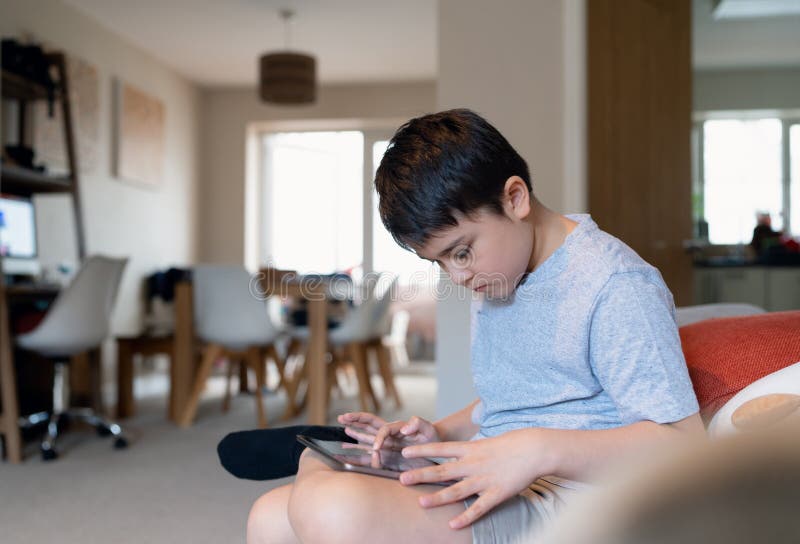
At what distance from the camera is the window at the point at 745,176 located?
3420 mm

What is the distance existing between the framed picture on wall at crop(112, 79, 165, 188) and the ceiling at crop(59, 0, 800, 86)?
1.35ft

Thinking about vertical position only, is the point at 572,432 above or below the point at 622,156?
below

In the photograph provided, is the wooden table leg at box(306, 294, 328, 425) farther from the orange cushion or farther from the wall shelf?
the orange cushion

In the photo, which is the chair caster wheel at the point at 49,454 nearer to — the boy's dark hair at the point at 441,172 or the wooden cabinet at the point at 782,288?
the boy's dark hair at the point at 441,172

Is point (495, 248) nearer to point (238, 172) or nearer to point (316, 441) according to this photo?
point (316, 441)

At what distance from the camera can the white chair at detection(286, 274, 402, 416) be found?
13.4 feet

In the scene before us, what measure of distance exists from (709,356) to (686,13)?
96.2 inches

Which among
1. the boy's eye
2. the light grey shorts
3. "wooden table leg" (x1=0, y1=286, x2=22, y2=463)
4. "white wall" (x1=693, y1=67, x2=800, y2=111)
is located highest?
"white wall" (x1=693, y1=67, x2=800, y2=111)

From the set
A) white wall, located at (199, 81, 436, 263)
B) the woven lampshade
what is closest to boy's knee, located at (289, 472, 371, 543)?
the woven lampshade

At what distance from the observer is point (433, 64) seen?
615cm

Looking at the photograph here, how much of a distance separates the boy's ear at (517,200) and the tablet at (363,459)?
0.32 m

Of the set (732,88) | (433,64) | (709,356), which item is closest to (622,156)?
(732,88)

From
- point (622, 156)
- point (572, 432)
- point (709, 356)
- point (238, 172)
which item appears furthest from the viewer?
point (238, 172)

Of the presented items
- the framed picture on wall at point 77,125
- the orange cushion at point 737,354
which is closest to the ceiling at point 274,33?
the framed picture on wall at point 77,125
